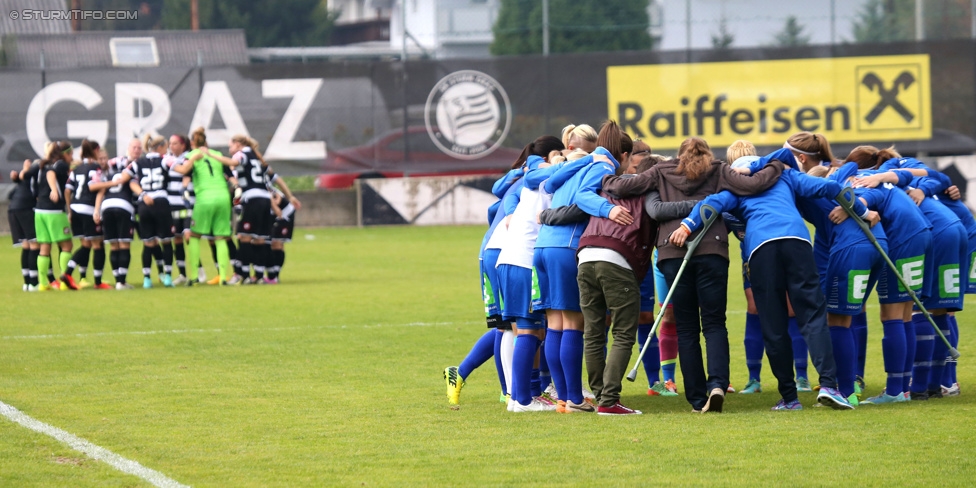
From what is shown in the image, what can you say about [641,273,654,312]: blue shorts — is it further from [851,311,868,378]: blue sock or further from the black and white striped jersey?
the black and white striped jersey

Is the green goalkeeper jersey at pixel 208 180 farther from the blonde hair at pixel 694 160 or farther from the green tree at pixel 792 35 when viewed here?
the green tree at pixel 792 35

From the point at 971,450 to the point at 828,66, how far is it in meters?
20.6

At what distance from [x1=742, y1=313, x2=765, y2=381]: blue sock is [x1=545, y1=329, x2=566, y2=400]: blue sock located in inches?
60.0

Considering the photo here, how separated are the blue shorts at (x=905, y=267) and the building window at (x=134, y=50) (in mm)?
36765

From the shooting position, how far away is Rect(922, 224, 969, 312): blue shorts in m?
8.31

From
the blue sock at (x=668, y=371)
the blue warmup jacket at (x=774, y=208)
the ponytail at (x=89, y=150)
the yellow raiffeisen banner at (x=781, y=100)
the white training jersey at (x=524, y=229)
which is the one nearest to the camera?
the blue warmup jacket at (x=774, y=208)

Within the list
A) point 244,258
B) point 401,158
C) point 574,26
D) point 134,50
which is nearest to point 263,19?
point 134,50

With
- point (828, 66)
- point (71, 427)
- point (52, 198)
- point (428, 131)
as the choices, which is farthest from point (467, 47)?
point (71, 427)

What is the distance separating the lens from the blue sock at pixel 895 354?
26.1 ft

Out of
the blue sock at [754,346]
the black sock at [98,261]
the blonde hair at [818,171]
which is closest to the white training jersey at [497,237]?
the blue sock at [754,346]

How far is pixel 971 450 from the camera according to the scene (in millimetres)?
6219

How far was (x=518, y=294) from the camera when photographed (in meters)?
7.84

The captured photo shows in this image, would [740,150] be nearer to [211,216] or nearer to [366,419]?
[366,419]

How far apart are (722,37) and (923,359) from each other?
20.5 m
